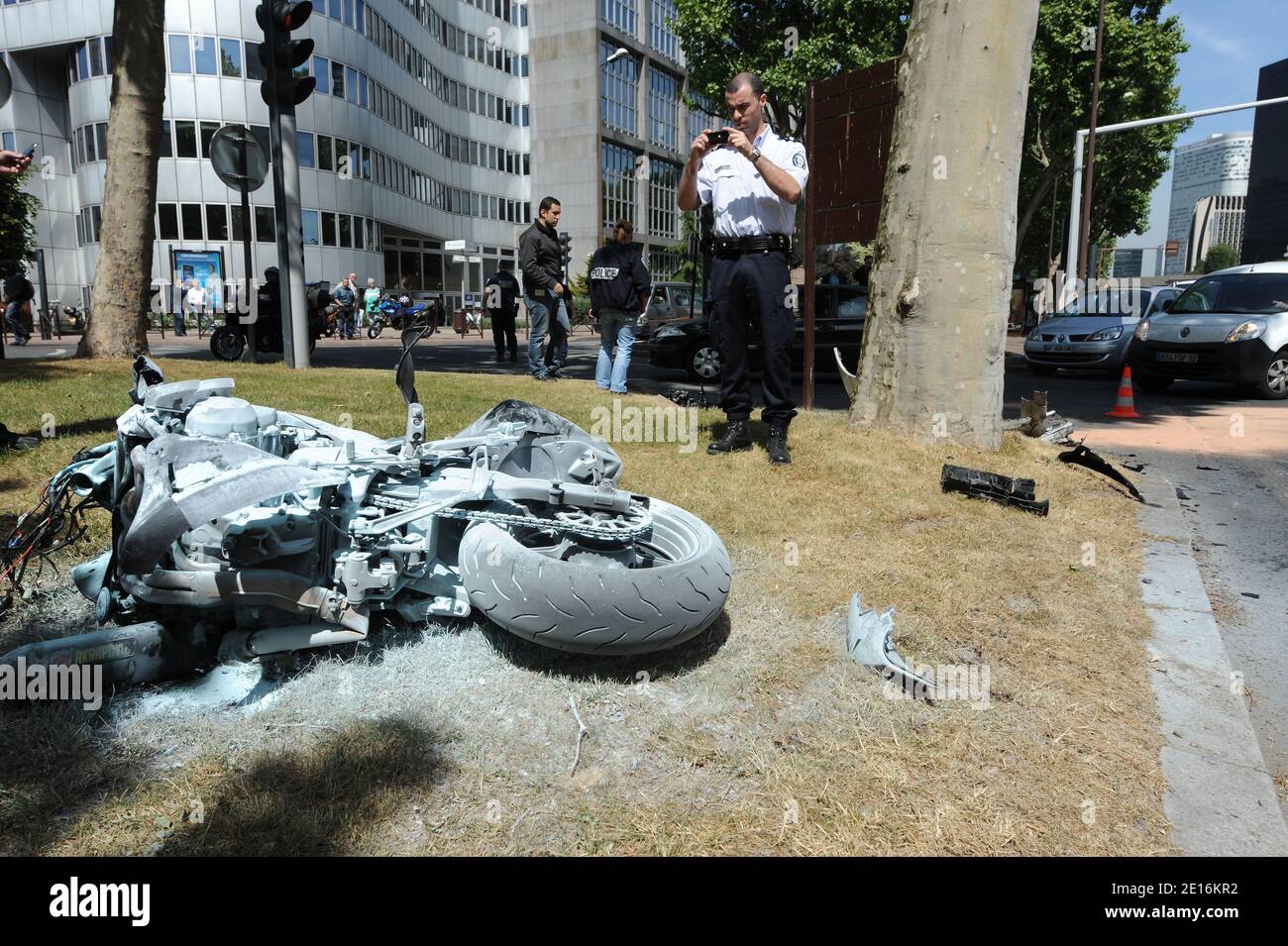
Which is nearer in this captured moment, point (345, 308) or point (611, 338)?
point (611, 338)

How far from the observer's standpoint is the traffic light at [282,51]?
28.1 ft

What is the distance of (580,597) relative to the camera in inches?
94.9

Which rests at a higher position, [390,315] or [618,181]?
[618,181]

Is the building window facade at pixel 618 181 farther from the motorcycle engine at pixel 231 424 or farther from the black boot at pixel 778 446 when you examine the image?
the motorcycle engine at pixel 231 424

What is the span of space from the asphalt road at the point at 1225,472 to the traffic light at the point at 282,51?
3.42m

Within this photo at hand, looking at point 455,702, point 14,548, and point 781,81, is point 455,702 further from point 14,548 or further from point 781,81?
point 781,81

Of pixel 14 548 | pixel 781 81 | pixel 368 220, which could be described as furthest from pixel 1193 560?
pixel 368 220

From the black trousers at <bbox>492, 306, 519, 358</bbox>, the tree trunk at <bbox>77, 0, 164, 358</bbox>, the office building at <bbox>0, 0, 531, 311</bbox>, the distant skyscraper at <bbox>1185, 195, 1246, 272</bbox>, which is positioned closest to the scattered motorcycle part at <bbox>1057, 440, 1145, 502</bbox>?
the tree trunk at <bbox>77, 0, 164, 358</bbox>

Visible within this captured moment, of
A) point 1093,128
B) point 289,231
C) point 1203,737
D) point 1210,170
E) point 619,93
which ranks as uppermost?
point 1210,170

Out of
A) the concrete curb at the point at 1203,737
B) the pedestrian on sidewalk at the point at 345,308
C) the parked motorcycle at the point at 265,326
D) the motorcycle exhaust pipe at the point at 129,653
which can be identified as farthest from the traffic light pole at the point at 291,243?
the pedestrian on sidewalk at the point at 345,308

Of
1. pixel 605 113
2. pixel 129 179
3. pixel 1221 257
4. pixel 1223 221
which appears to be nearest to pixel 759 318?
pixel 129 179

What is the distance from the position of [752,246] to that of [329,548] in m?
3.28

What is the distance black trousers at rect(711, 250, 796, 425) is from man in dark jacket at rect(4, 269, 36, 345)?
2129 cm

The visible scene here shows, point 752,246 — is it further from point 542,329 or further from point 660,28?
point 660,28
